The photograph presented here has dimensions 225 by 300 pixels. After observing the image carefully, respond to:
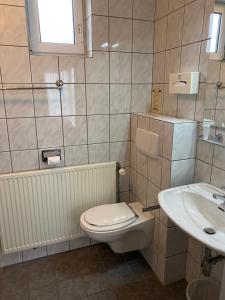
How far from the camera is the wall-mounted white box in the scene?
1518 mm

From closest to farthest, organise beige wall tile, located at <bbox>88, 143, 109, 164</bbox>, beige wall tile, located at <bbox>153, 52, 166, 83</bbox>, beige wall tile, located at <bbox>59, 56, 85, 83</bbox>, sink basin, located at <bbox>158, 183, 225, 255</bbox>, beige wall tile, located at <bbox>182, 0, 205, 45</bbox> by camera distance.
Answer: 1. sink basin, located at <bbox>158, 183, 225, 255</bbox>
2. beige wall tile, located at <bbox>182, 0, 205, 45</bbox>
3. beige wall tile, located at <bbox>59, 56, 85, 83</bbox>
4. beige wall tile, located at <bbox>153, 52, 166, 83</bbox>
5. beige wall tile, located at <bbox>88, 143, 109, 164</bbox>

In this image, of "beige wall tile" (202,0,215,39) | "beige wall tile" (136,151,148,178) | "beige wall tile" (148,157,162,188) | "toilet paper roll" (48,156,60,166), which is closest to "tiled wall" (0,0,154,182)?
"toilet paper roll" (48,156,60,166)

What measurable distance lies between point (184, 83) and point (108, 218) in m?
1.11

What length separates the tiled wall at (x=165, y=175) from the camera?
Answer: 1.54 m

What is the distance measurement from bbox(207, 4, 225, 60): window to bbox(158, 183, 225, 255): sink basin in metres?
0.81

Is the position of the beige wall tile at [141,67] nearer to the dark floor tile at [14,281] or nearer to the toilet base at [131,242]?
the toilet base at [131,242]

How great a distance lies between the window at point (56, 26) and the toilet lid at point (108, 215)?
51.9 inches

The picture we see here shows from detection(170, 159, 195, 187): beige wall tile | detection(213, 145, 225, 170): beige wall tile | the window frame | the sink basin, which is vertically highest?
the window frame

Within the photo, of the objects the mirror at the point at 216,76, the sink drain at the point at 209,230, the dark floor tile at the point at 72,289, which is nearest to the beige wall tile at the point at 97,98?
the mirror at the point at 216,76

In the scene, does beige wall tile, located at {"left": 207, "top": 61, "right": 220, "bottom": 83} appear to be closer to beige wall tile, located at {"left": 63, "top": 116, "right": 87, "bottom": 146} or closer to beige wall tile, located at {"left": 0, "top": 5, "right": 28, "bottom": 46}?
beige wall tile, located at {"left": 63, "top": 116, "right": 87, "bottom": 146}

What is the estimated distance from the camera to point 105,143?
2055 mm

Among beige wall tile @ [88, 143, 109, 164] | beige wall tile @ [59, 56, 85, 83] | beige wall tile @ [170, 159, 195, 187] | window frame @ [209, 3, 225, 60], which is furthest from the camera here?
beige wall tile @ [88, 143, 109, 164]

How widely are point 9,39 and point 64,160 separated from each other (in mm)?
967

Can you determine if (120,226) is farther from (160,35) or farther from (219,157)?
(160,35)
